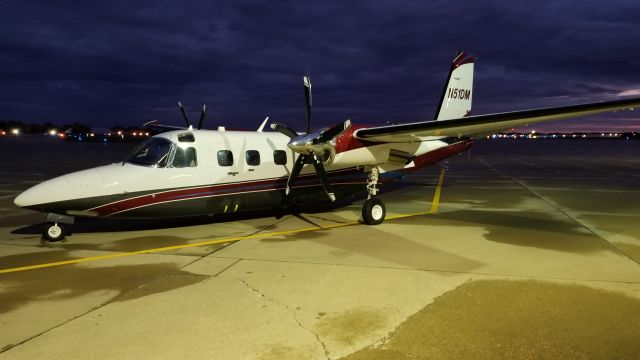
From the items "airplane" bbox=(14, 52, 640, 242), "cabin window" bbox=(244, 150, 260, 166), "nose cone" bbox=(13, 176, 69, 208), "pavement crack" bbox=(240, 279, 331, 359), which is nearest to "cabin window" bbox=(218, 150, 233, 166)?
"airplane" bbox=(14, 52, 640, 242)

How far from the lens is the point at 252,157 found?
12.3 m

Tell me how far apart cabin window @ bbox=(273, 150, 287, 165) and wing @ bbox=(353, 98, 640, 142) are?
2399mm

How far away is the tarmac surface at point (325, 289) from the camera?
16.7ft

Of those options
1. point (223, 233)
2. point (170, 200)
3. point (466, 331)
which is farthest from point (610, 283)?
point (170, 200)

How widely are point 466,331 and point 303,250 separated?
4.58 metres

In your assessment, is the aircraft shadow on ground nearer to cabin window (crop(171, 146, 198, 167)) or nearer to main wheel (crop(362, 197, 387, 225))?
cabin window (crop(171, 146, 198, 167))

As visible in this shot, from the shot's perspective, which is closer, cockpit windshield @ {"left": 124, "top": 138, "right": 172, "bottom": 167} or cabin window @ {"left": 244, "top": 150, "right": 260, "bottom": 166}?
cockpit windshield @ {"left": 124, "top": 138, "right": 172, "bottom": 167}

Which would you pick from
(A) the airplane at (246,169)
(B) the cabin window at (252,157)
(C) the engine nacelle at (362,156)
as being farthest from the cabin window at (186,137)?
(C) the engine nacelle at (362,156)

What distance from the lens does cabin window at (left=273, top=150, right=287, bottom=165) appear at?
12766mm

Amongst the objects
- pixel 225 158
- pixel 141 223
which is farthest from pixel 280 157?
pixel 141 223

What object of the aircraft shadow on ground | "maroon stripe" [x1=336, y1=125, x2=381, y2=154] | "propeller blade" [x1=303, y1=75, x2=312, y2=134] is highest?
"propeller blade" [x1=303, y1=75, x2=312, y2=134]

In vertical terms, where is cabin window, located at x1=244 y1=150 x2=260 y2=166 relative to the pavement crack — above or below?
above

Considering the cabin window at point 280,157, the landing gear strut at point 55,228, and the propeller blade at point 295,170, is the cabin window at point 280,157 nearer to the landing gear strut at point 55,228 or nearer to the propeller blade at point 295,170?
the propeller blade at point 295,170

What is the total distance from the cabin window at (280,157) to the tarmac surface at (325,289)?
5.76 feet
